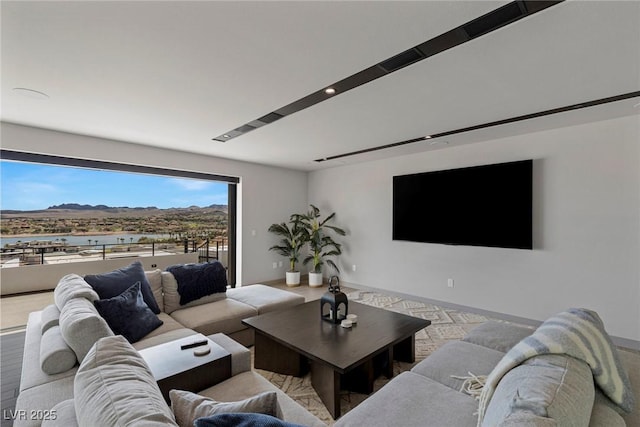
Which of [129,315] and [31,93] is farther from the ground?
[31,93]

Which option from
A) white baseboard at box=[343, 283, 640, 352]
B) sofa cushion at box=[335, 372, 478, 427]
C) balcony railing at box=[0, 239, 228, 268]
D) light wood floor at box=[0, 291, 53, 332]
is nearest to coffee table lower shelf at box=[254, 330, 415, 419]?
sofa cushion at box=[335, 372, 478, 427]

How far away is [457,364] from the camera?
177 cm

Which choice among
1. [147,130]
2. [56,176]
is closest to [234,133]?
[147,130]

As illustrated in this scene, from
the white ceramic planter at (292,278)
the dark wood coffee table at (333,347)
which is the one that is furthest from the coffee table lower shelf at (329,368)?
the white ceramic planter at (292,278)

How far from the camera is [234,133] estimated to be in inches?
147

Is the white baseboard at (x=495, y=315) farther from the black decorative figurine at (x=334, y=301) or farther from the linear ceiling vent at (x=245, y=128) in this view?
the linear ceiling vent at (x=245, y=128)

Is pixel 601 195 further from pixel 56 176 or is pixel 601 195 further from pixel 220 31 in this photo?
pixel 56 176

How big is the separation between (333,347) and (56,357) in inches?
65.0

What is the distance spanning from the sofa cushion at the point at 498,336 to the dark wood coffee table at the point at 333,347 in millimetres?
486

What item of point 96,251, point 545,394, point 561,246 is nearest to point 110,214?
point 96,251

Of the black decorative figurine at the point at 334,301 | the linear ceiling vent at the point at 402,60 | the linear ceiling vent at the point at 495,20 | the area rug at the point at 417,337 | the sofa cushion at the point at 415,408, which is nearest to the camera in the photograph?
the sofa cushion at the point at 415,408

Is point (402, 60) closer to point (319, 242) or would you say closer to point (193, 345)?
point (193, 345)

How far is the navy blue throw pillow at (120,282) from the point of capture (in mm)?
2463

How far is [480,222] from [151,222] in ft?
20.9
